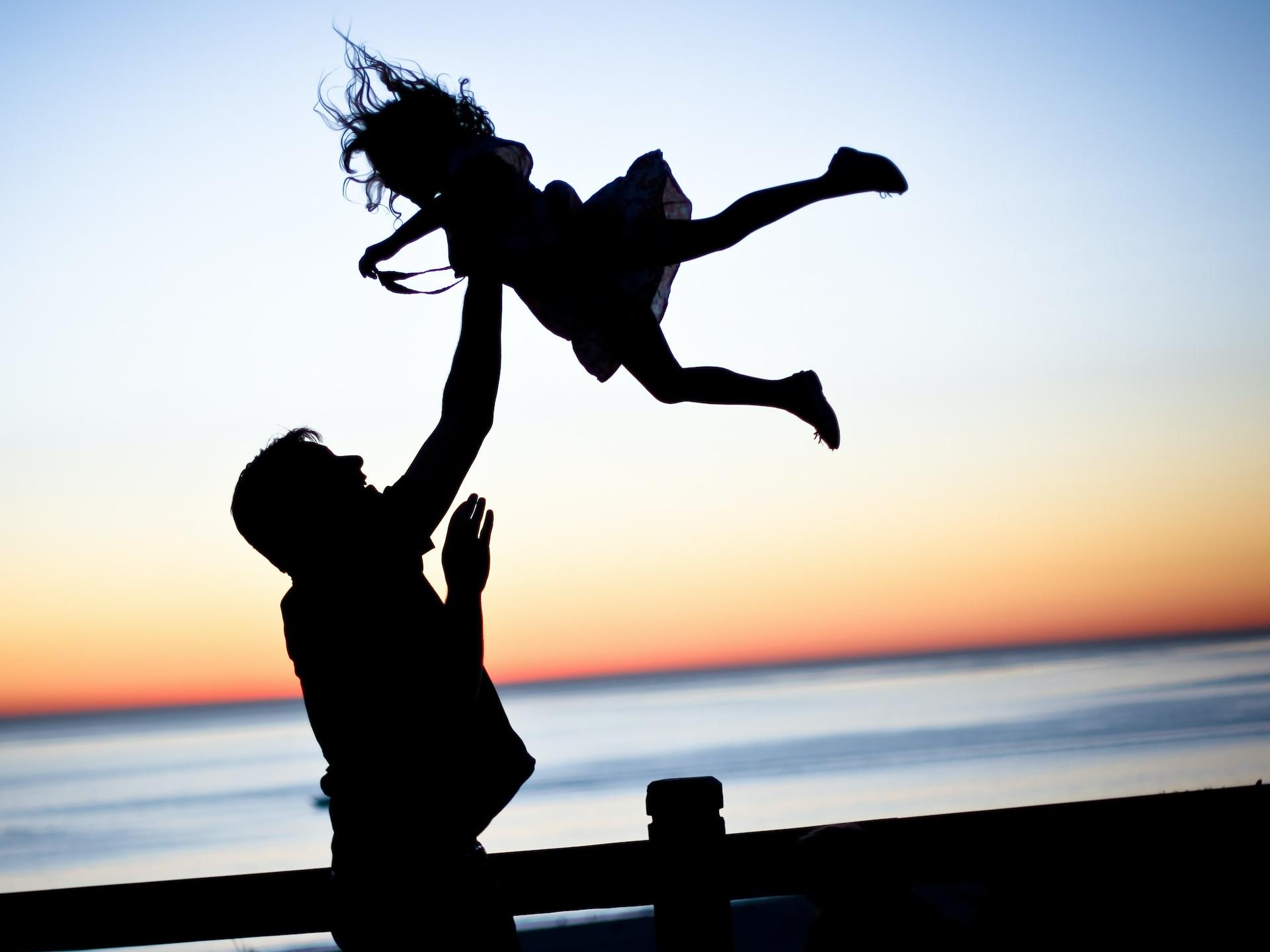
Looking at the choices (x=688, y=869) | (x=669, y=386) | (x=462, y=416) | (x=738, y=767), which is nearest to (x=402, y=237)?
(x=669, y=386)

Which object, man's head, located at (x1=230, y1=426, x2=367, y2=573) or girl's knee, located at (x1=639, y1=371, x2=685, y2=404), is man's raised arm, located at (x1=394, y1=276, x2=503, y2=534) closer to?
man's head, located at (x1=230, y1=426, x2=367, y2=573)

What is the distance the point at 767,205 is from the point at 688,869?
1.52 metres

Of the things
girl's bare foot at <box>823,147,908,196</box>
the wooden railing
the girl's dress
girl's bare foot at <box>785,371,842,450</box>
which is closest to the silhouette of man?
the wooden railing

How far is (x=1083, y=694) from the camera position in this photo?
137 feet

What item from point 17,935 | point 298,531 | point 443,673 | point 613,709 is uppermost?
point 298,531

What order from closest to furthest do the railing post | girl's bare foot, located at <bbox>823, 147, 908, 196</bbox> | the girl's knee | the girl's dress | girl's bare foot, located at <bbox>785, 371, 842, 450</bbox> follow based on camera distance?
the railing post
girl's bare foot, located at <bbox>823, 147, 908, 196</bbox>
the girl's dress
the girl's knee
girl's bare foot, located at <bbox>785, 371, 842, 450</bbox>

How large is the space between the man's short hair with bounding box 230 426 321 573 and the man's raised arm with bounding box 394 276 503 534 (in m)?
0.17

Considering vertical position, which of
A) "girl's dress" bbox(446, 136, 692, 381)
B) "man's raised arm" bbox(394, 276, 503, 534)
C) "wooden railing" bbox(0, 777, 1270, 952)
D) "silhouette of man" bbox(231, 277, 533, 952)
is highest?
"girl's dress" bbox(446, 136, 692, 381)

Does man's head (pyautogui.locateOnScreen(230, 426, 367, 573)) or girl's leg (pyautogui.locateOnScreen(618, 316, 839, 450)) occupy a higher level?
girl's leg (pyautogui.locateOnScreen(618, 316, 839, 450))

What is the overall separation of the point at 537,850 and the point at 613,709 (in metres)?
55.5

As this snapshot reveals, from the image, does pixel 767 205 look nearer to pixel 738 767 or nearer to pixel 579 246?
pixel 579 246

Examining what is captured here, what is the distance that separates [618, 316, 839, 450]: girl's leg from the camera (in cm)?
292

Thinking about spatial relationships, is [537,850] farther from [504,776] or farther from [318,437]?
[318,437]

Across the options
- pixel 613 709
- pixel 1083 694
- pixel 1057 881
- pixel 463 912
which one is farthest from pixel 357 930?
pixel 613 709
